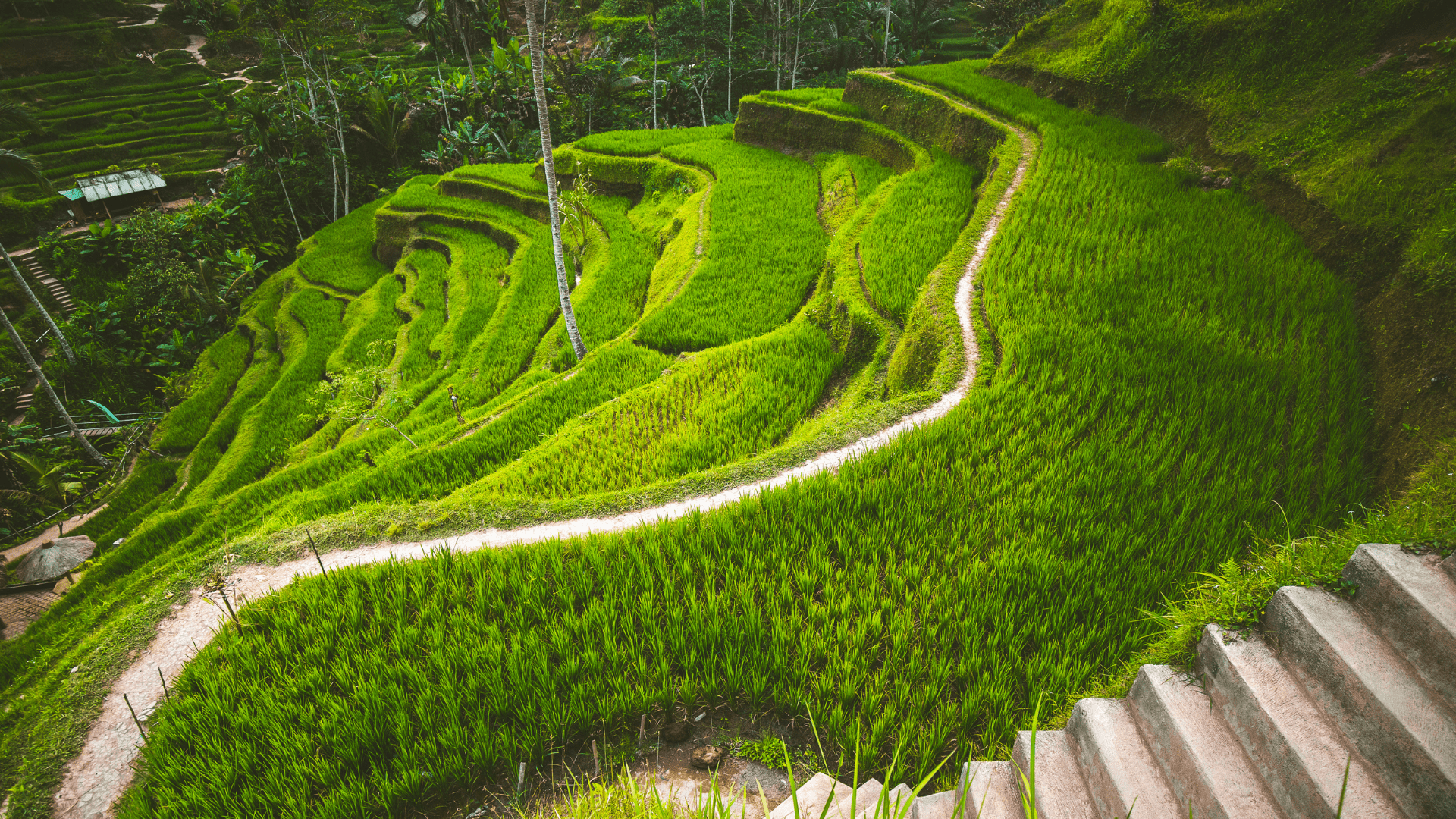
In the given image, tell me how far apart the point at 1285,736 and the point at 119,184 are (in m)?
35.2

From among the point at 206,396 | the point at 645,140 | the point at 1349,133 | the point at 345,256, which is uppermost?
the point at 645,140

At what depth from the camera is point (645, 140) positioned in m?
16.6

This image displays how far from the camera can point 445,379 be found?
32.6ft

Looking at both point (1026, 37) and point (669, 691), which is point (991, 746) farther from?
point (1026, 37)

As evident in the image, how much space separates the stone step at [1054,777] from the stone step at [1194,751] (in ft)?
0.87

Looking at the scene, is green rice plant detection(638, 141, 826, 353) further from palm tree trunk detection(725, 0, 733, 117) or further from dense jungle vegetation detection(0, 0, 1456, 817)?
palm tree trunk detection(725, 0, 733, 117)

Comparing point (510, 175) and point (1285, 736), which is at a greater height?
point (510, 175)

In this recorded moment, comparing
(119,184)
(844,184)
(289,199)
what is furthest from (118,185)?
(844,184)

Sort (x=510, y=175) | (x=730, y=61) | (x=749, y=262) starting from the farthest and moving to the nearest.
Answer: (x=730, y=61) → (x=510, y=175) → (x=749, y=262)

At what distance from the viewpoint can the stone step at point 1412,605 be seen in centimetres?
159

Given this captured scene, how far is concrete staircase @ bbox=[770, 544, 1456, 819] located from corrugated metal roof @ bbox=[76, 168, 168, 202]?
3351 centimetres

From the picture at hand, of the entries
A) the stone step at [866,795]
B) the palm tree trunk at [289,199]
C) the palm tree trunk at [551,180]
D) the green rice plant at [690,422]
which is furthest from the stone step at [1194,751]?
the palm tree trunk at [289,199]

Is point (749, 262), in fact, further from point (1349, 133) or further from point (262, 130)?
point (262, 130)

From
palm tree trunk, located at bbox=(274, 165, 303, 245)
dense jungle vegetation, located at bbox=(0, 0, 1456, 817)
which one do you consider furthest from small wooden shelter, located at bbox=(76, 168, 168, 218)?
dense jungle vegetation, located at bbox=(0, 0, 1456, 817)
